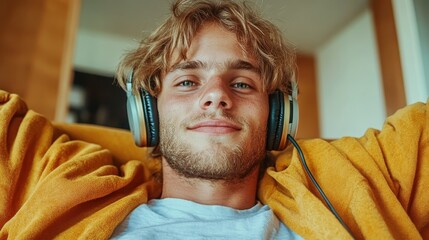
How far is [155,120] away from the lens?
85 cm

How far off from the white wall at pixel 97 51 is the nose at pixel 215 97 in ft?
7.93

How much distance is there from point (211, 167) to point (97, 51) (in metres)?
2.62

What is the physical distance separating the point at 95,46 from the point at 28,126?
98.6 inches

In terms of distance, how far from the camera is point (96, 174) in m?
0.77

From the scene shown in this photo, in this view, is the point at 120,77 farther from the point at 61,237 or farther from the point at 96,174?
the point at 61,237

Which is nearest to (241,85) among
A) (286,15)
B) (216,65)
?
(216,65)

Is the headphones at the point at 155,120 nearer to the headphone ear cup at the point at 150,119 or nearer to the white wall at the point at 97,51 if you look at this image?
the headphone ear cup at the point at 150,119

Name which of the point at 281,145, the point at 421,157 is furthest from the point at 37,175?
the point at 421,157

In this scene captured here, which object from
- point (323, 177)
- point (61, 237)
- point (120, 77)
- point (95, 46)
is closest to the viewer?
point (61, 237)

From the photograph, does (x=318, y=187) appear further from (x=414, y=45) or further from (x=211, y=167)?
(x=414, y=45)

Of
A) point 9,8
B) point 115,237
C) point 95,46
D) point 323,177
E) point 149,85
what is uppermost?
point 95,46

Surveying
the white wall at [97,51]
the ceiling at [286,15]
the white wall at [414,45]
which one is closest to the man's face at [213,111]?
the white wall at [414,45]

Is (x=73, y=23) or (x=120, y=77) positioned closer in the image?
(x=120, y=77)

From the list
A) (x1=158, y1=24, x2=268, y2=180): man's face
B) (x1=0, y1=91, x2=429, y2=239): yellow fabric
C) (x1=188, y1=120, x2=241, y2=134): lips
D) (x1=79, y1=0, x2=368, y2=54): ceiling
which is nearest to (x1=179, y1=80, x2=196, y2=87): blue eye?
(x1=158, y1=24, x2=268, y2=180): man's face
